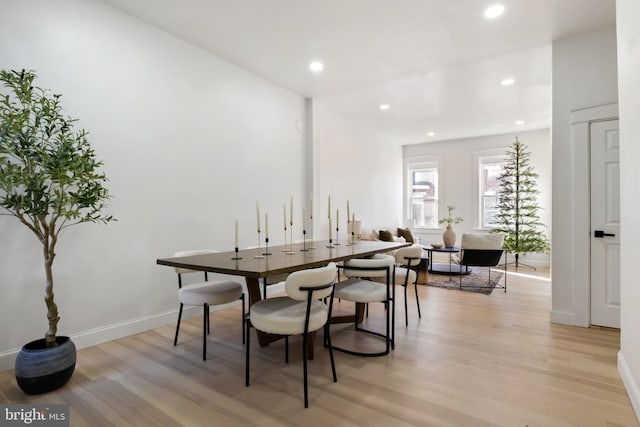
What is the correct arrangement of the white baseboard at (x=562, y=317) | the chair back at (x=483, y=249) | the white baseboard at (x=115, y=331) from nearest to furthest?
1. the white baseboard at (x=115, y=331)
2. the white baseboard at (x=562, y=317)
3. the chair back at (x=483, y=249)

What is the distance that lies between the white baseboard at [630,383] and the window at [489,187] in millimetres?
6130

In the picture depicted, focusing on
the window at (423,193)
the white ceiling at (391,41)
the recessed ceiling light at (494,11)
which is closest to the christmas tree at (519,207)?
the window at (423,193)

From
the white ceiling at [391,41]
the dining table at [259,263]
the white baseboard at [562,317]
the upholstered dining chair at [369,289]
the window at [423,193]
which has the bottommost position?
the white baseboard at [562,317]

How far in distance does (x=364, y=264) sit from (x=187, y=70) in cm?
293

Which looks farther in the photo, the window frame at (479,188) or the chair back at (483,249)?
the window frame at (479,188)

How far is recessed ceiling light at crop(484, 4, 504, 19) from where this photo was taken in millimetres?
3021

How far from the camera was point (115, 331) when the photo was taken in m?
3.07

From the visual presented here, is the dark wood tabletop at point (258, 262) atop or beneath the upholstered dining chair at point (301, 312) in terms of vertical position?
atop

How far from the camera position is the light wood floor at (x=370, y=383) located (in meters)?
1.89

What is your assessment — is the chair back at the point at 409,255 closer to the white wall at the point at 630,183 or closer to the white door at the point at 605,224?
the white wall at the point at 630,183

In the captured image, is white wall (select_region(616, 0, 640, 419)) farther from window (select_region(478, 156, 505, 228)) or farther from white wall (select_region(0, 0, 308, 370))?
window (select_region(478, 156, 505, 228))

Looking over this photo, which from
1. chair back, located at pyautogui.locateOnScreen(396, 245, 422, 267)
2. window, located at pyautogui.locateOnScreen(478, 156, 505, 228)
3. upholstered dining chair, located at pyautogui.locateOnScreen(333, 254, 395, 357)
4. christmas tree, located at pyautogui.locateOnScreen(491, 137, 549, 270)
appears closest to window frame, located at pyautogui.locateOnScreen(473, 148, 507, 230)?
window, located at pyautogui.locateOnScreen(478, 156, 505, 228)

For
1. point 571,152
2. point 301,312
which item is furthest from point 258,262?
point 571,152

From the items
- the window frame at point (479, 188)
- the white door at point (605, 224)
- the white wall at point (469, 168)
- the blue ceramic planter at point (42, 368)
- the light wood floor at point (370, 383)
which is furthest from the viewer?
the window frame at point (479, 188)
